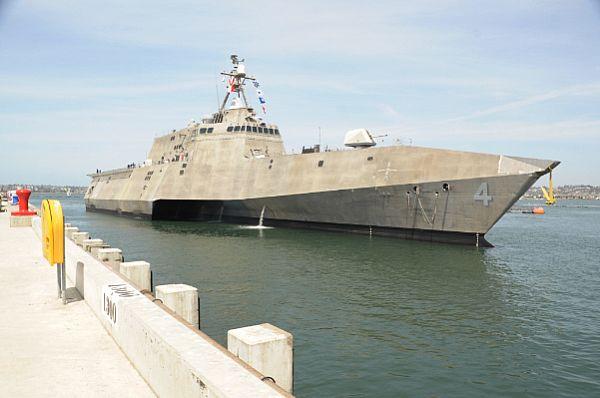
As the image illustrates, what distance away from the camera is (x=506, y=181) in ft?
78.4

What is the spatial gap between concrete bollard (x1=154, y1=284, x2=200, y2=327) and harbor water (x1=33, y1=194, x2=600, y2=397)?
246cm

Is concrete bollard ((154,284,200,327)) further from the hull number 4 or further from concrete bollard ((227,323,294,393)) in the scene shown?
the hull number 4

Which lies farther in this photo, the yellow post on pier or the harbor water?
the harbor water

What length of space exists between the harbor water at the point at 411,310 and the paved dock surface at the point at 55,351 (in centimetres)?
349

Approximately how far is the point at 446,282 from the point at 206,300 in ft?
30.5

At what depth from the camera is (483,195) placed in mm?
24703

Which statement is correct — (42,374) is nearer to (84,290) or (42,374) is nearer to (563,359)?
(84,290)

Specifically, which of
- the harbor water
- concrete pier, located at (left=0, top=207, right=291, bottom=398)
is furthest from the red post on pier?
concrete pier, located at (left=0, top=207, right=291, bottom=398)

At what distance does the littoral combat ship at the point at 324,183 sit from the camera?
25.1 m

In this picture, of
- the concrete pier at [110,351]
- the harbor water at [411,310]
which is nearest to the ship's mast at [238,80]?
the harbor water at [411,310]

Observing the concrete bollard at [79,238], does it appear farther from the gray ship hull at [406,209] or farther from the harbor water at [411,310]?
the gray ship hull at [406,209]

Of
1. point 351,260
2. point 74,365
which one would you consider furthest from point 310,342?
point 351,260

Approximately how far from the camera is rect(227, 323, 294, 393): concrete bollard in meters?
4.90

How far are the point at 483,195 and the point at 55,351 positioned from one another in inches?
919
